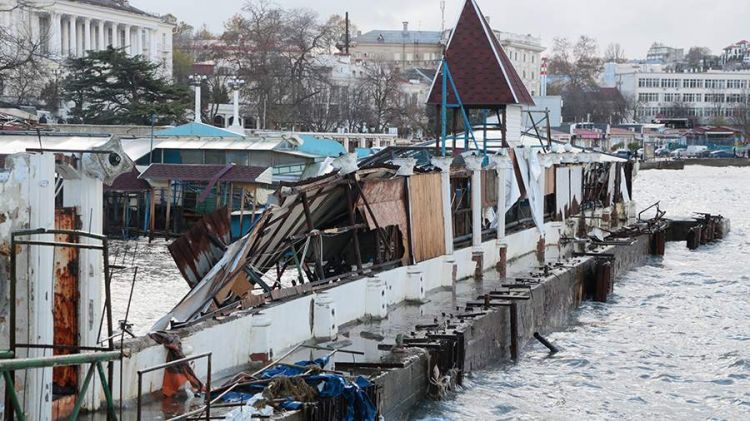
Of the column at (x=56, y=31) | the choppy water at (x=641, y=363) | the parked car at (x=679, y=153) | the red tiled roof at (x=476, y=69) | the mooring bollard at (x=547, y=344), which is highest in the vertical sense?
the column at (x=56, y=31)

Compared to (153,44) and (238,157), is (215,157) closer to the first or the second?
(238,157)

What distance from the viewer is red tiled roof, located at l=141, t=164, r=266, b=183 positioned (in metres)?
41.6

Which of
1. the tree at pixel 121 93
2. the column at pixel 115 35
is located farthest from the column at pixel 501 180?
the column at pixel 115 35

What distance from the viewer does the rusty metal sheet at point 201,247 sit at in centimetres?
2178

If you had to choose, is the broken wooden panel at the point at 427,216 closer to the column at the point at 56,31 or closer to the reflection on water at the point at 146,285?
the reflection on water at the point at 146,285

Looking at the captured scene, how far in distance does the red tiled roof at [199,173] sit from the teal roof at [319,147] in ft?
26.7

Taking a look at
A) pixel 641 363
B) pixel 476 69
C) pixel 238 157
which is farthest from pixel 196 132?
pixel 641 363

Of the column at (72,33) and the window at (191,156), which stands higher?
the column at (72,33)

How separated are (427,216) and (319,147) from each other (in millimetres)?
25516

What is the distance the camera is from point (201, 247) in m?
22.0

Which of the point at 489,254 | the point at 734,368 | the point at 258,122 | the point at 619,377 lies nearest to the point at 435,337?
the point at 619,377

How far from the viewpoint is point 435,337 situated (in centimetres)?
2142

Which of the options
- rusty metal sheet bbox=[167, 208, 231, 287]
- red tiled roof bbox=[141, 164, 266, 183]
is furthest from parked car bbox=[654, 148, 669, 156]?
rusty metal sheet bbox=[167, 208, 231, 287]

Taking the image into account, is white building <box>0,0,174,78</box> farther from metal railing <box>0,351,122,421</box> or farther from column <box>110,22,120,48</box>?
metal railing <box>0,351,122,421</box>
